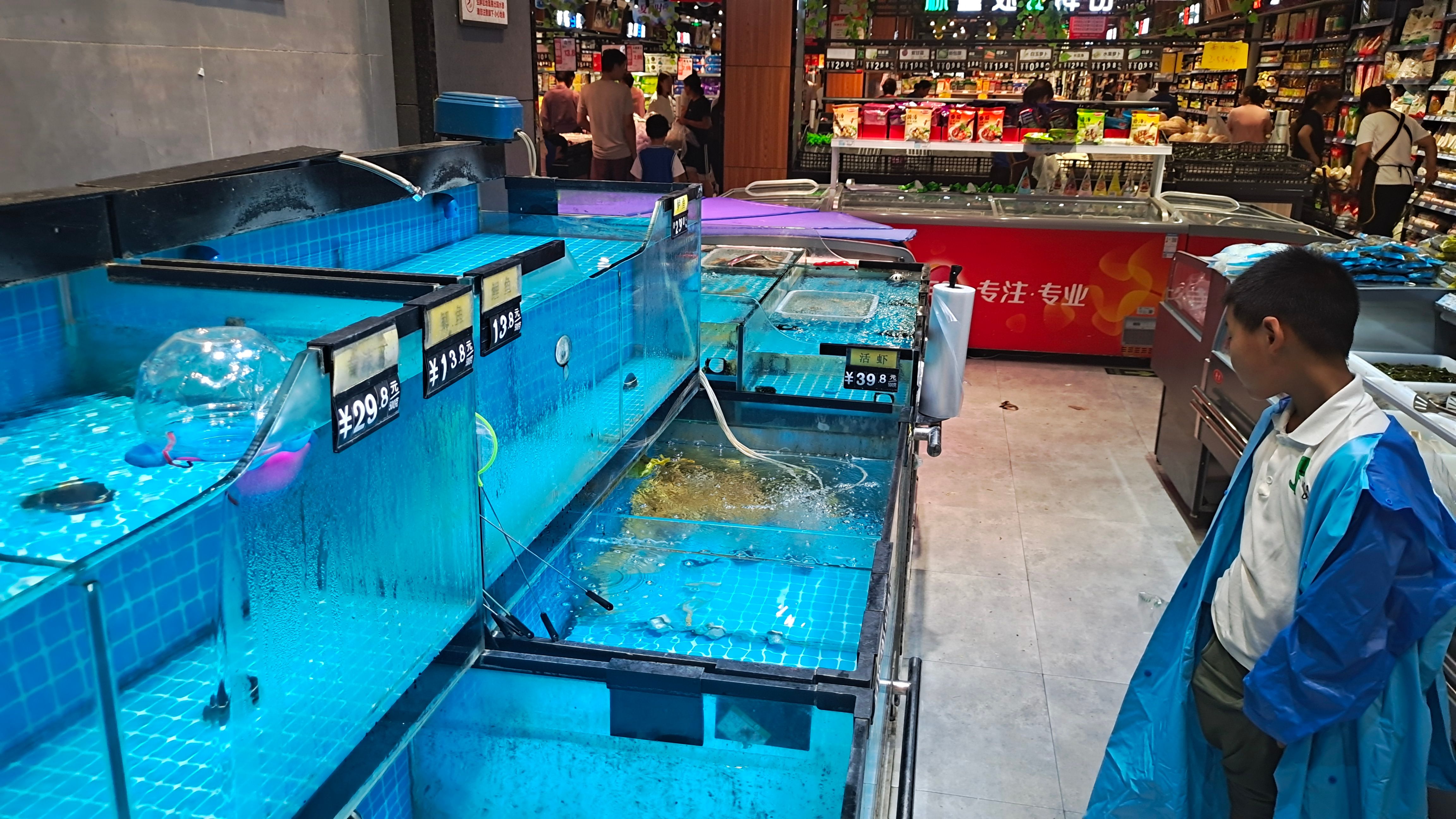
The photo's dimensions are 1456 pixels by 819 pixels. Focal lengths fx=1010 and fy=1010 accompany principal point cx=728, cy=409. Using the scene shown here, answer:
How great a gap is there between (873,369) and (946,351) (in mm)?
839

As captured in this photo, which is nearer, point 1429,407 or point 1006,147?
point 1429,407

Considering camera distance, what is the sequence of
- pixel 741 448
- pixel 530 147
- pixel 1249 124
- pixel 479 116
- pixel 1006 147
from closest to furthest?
pixel 479 116
pixel 530 147
pixel 741 448
pixel 1006 147
pixel 1249 124

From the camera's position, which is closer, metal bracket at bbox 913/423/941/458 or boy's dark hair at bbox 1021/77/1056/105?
metal bracket at bbox 913/423/941/458

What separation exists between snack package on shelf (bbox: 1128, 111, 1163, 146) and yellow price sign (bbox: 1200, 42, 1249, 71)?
7.97 metres

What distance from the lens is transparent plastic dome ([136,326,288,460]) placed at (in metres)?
1.19

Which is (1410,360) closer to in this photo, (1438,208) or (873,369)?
(873,369)

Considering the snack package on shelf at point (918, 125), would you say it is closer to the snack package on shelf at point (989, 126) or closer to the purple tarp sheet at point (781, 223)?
the snack package on shelf at point (989, 126)

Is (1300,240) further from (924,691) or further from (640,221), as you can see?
(640,221)

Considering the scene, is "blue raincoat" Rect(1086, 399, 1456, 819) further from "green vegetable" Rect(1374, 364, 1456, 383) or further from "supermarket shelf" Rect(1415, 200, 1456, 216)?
"supermarket shelf" Rect(1415, 200, 1456, 216)

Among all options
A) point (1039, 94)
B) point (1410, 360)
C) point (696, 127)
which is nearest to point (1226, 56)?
point (1039, 94)

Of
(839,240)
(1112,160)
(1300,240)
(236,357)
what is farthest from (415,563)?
(1112,160)

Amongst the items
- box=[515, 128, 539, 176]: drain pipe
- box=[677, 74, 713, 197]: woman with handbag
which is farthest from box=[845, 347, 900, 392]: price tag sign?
box=[677, 74, 713, 197]: woman with handbag

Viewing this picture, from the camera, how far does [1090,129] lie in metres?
7.30

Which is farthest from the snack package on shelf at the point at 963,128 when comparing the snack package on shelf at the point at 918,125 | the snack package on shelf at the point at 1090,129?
the snack package on shelf at the point at 1090,129
